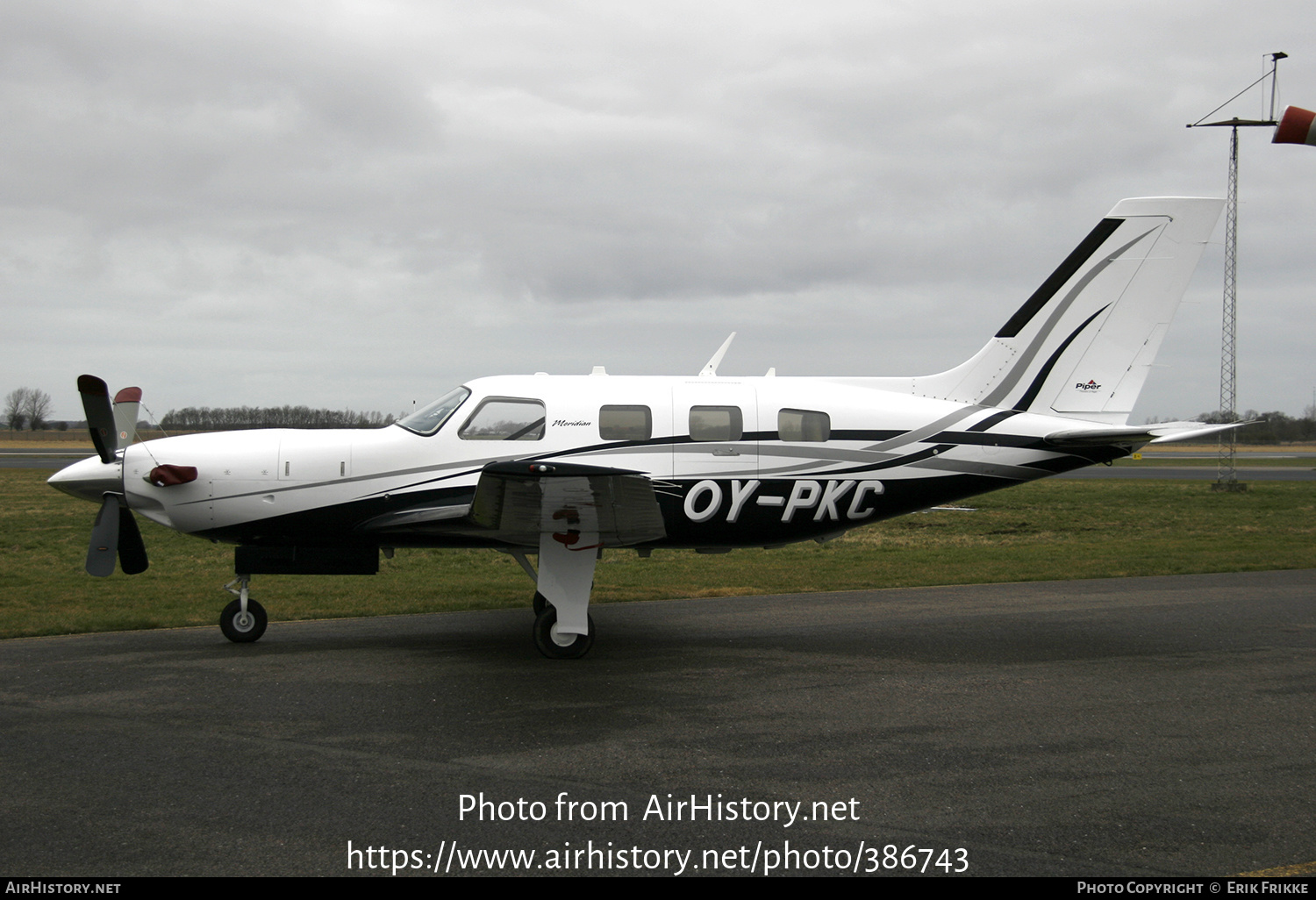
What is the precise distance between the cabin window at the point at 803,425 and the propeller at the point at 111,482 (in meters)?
6.38

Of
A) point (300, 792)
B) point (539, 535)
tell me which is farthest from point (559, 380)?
point (300, 792)

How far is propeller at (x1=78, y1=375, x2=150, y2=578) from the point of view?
8.15 metres

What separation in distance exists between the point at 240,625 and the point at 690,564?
774 cm

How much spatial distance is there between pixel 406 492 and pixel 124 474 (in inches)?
107

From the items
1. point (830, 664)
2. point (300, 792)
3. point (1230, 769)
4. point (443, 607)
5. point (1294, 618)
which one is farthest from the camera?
point (443, 607)

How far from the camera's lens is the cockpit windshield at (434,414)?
8.58 metres

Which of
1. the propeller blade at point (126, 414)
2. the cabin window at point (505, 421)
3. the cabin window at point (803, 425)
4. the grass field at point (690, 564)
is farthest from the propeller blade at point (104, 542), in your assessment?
the cabin window at point (803, 425)

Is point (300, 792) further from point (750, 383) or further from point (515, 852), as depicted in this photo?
point (750, 383)

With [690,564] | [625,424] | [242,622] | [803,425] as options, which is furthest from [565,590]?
[690,564]

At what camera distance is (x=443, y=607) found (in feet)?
35.4

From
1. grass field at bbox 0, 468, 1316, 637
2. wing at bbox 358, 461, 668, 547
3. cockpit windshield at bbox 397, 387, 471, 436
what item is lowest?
grass field at bbox 0, 468, 1316, 637

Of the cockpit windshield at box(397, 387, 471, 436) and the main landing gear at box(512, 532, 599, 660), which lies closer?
the main landing gear at box(512, 532, 599, 660)

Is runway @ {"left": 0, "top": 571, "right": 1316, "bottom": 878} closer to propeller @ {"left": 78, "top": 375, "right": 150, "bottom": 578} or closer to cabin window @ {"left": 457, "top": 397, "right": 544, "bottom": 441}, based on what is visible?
propeller @ {"left": 78, "top": 375, "right": 150, "bottom": 578}

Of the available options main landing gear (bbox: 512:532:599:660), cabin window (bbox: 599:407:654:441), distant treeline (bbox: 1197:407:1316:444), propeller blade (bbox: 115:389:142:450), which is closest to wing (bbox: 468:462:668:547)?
main landing gear (bbox: 512:532:599:660)
